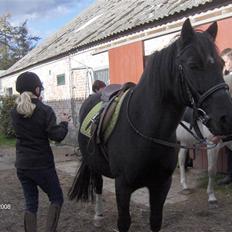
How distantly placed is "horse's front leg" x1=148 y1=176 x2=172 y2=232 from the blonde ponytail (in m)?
1.29

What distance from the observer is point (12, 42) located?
59000 millimetres

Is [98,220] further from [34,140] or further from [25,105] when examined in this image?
[25,105]

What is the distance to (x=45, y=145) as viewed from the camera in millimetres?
4266

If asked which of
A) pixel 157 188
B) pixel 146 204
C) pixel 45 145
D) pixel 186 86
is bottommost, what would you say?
pixel 146 204

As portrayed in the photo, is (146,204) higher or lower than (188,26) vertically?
lower

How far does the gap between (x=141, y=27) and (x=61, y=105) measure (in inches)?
245

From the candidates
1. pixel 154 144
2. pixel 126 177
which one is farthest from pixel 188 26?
pixel 126 177

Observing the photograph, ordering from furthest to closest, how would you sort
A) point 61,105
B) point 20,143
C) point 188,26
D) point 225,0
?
point 61,105 < point 225,0 < point 20,143 < point 188,26

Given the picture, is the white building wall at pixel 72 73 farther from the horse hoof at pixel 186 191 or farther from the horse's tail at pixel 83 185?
the horse's tail at pixel 83 185

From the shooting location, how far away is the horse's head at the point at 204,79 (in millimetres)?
2844

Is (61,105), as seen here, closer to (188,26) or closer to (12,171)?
(12,171)

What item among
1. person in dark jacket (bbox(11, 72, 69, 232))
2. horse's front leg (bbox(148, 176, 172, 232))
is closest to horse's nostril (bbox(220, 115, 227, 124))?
horse's front leg (bbox(148, 176, 172, 232))

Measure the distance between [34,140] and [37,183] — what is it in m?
0.42

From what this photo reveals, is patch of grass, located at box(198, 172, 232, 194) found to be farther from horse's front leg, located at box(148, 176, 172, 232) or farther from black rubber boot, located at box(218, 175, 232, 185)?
horse's front leg, located at box(148, 176, 172, 232)
